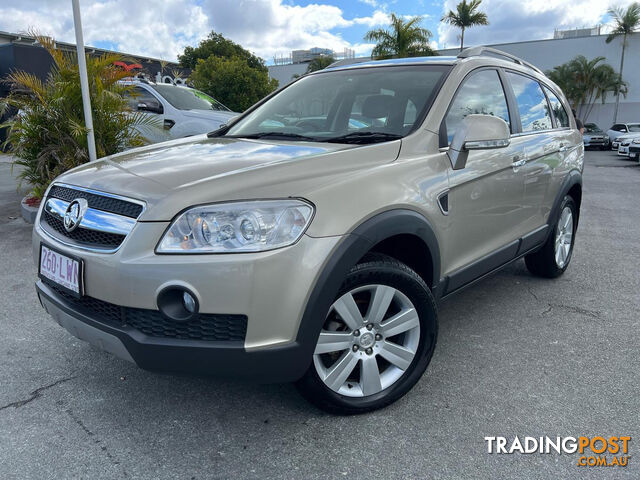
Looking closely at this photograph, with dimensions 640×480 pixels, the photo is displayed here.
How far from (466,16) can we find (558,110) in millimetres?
32326

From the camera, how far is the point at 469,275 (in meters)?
2.93

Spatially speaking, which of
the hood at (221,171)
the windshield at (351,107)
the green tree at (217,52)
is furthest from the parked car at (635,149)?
the green tree at (217,52)

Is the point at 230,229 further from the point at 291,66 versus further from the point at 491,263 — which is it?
the point at 291,66

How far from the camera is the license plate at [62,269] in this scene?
82.5 inches

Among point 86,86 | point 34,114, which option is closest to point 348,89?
point 86,86

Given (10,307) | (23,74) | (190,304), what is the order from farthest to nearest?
(23,74)
(10,307)
(190,304)

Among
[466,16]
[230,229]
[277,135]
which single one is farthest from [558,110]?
[466,16]

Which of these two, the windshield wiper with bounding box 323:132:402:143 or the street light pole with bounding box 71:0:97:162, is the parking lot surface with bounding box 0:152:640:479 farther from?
the street light pole with bounding box 71:0:97:162

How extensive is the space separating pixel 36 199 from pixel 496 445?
6.66 metres

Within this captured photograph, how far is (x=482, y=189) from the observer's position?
2.88 metres

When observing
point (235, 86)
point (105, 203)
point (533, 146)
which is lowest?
point (105, 203)

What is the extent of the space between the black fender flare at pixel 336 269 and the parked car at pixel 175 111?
587cm

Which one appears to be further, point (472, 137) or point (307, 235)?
point (472, 137)

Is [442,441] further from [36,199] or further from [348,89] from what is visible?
[36,199]
